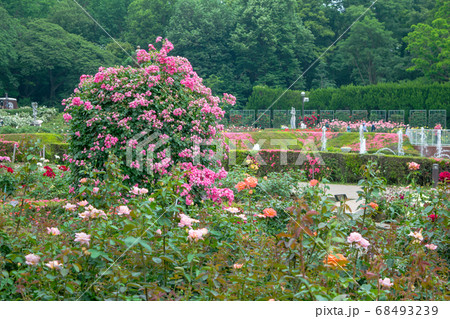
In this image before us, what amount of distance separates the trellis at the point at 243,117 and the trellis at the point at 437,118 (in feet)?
43.8

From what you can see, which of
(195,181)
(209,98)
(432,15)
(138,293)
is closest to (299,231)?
(138,293)

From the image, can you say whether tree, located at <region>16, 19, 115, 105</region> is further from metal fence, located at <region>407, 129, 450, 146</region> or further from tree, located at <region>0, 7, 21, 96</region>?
metal fence, located at <region>407, 129, 450, 146</region>

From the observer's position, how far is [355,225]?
3311 mm

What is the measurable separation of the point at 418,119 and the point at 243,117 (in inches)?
533

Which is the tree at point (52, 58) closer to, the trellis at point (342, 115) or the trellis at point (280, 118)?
the trellis at point (280, 118)

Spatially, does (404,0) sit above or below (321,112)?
above

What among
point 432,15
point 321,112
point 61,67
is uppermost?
point 432,15

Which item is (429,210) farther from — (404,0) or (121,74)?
(404,0)

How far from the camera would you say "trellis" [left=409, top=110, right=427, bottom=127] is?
104 feet

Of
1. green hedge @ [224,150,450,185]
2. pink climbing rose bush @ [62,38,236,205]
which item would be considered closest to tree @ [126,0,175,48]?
green hedge @ [224,150,450,185]

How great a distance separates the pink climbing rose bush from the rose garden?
0.7 inches

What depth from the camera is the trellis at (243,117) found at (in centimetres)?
3309

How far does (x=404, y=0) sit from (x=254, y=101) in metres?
16.6

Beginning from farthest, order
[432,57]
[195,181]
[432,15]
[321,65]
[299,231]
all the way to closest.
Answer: [321,65] → [432,15] → [432,57] → [195,181] → [299,231]
